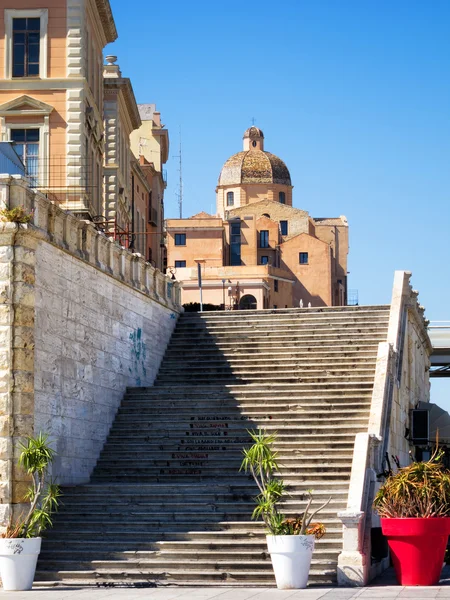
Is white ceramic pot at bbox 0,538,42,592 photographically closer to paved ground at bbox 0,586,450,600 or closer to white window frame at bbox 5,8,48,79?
paved ground at bbox 0,586,450,600

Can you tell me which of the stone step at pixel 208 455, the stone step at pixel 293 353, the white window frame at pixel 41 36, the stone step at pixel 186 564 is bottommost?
the stone step at pixel 186 564

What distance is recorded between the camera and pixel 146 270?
1055 inches

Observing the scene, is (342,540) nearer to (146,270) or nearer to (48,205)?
(48,205)

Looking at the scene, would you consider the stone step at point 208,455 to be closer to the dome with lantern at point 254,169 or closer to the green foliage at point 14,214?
the green foliage at point 14,214

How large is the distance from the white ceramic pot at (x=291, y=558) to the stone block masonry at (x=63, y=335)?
4153mm

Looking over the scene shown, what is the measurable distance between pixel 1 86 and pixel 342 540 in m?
21.2

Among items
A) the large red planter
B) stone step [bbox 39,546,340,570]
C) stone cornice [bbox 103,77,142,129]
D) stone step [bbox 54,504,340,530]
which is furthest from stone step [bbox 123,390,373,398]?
stone cornice [bbox 103,77,142,129]

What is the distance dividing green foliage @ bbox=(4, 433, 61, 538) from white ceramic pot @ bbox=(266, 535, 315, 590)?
326 cm

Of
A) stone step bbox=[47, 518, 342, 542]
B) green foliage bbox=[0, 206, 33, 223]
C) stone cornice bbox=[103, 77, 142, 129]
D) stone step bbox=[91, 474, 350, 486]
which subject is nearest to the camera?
stone step bbox=[47, 518, 342, 542]

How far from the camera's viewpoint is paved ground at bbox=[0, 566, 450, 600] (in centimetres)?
1532

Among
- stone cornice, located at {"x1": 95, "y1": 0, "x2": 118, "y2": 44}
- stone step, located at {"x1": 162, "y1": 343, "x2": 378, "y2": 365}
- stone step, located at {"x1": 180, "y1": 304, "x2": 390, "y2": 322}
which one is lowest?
stone step, located at {"x1": 162, "y1": 343, "x2": 378, "y2": 365}

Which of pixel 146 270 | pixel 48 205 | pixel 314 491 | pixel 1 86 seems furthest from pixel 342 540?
pixel 1 86

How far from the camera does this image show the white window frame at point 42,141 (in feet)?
112

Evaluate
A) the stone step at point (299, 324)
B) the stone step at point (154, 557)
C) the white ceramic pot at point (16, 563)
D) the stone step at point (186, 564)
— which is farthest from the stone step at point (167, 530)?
the stone step at point (299, 324)
